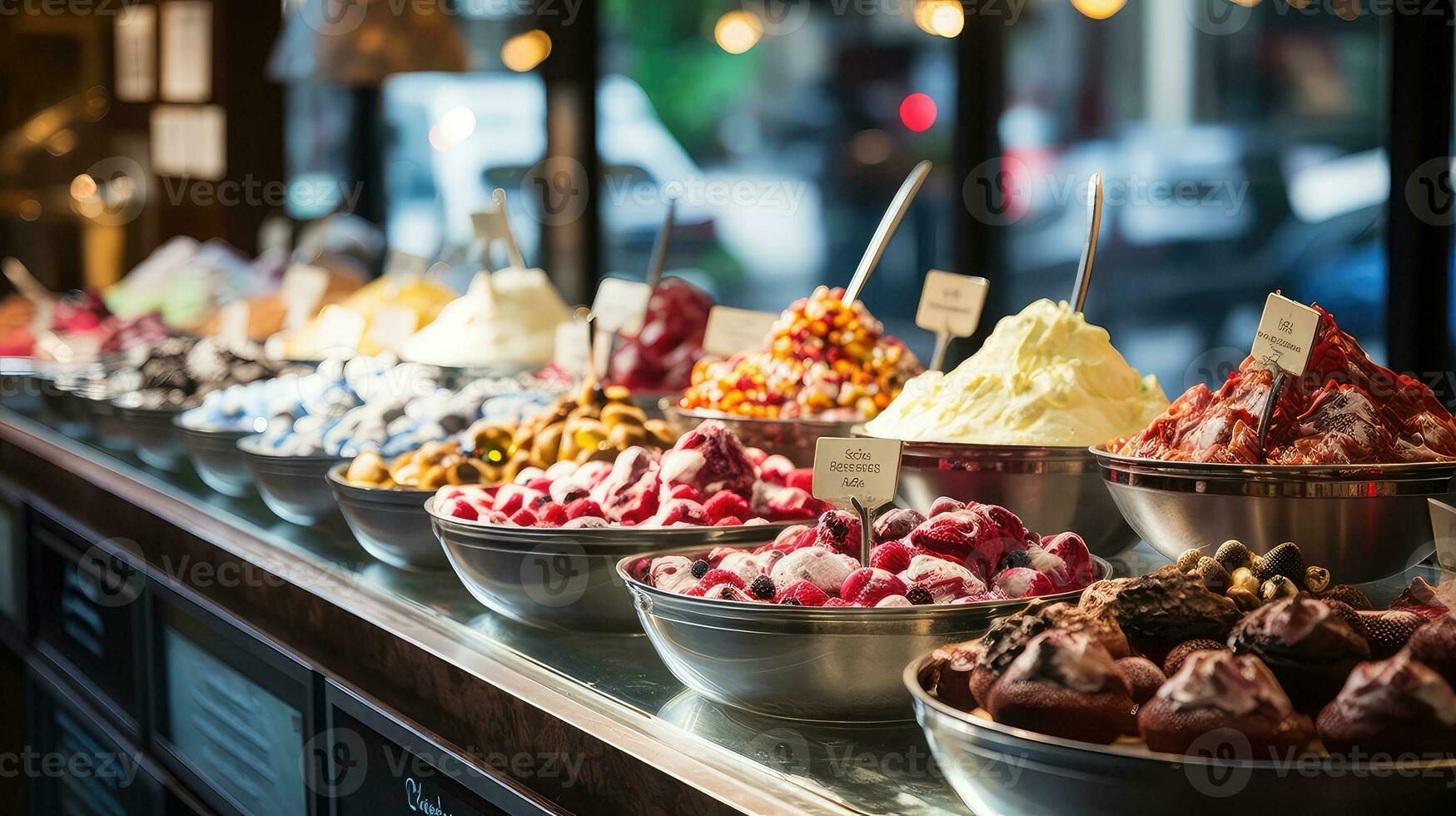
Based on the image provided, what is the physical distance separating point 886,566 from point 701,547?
258 mm

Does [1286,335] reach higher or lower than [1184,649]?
higher

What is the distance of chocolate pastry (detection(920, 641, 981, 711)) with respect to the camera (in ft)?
2.81

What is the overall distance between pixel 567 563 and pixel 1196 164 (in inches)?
108

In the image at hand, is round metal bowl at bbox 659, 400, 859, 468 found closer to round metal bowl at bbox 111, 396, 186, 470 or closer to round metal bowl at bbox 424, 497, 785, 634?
round metal bowl at bbox 424, 497, 785, 634

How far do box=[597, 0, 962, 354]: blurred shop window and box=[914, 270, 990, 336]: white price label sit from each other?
6.49ft

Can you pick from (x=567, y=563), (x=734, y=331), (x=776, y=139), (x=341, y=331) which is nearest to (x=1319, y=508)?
(x=567, y=563)

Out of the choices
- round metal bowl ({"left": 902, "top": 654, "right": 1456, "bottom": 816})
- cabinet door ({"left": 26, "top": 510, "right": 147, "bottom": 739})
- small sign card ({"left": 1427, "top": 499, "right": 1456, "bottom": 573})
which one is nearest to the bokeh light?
cabinet door ({"left": 26, "top": 510, "right": 147, "bottom": 739})

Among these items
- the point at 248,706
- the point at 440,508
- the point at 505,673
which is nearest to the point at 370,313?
the point at 248,706

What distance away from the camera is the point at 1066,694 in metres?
0.77

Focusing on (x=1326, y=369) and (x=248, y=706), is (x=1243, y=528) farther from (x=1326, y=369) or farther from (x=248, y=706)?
(x=248, y=706)

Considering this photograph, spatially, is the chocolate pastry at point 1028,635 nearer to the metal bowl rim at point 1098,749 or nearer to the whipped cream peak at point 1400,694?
the metal bowl rim at point 1098,749

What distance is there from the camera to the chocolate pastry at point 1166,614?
86 centimetres

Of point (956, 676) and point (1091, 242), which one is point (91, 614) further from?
point (956, 676)

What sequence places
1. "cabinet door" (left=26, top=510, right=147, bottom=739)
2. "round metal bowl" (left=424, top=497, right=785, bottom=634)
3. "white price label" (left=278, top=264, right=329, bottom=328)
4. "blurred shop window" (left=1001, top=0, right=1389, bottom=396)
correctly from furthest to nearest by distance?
"white price label" (left=278, top=264, right=329, bottom=328) < "blurred shop window" (left=1001, top=0, right=1389, bottom=396) < "cabinet door" (left=26, top=510, right=147, bottom=739) < "round metal bowl" (left=424, top=497, right=785, bottom=634)
